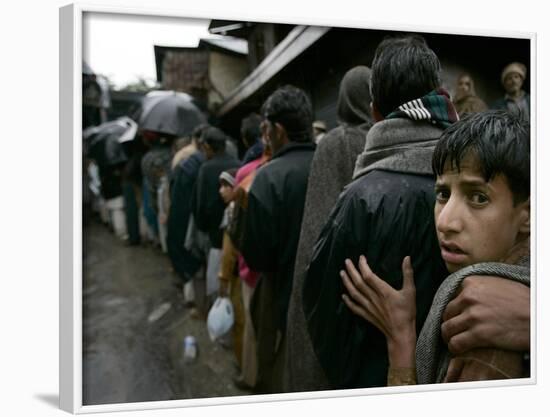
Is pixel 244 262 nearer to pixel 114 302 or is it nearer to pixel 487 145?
pixel 114 302

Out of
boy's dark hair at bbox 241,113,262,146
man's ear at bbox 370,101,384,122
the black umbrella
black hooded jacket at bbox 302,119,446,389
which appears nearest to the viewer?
black hooded jacket at bbox 302,119,446,389

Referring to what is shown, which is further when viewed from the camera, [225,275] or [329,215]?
[225,275]

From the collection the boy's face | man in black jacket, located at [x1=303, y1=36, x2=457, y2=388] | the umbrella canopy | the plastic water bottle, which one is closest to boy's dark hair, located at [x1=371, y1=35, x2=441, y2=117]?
man in black jacket, located at [x1=303, y1=36, x2=457, y2=388]

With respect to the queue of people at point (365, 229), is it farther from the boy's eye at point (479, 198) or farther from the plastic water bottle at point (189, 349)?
the plastic water bottle at point (189, 349)

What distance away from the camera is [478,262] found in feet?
10.2

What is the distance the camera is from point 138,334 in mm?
3041

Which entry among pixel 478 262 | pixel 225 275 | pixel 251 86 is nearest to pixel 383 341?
pixel 478 262

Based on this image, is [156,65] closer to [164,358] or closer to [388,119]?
[388,119]

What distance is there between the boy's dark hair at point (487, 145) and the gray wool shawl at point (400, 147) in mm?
46

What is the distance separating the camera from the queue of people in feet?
9.67

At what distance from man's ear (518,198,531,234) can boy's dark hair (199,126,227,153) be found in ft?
4.37

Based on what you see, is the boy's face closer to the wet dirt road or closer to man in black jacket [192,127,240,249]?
man in black jacket [192,127,240,249]

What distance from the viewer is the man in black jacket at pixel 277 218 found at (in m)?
3.19

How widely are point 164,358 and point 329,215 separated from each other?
932 millimetres
